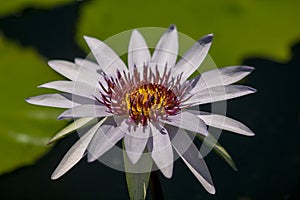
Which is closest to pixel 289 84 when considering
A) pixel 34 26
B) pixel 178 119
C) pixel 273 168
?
pixel 273 168

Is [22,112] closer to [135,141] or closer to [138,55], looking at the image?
[138,55]

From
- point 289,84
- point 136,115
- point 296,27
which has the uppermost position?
point 136,115

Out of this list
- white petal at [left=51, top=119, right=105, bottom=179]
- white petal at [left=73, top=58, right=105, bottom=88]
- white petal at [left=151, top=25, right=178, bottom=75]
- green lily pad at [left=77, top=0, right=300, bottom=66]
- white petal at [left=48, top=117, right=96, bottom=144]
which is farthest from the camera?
green lily pad at [left=77, top=0, right=300, bottom=66]

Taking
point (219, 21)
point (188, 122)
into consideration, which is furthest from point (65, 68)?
point (219, 21)

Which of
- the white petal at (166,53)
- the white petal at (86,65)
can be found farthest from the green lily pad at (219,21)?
the white petal at (86,65)

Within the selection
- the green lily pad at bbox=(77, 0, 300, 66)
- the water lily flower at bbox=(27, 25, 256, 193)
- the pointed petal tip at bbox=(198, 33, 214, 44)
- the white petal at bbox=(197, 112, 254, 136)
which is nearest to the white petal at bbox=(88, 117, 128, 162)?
the water lily flower at bbox=(27, 25, 256, 193)

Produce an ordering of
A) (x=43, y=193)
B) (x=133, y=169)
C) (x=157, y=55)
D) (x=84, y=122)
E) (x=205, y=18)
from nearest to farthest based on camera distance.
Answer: (x=133, y=169)
(x=84, y=122)
(x=157, y=55)
(x=43, y=193)
(x=205, y=18)

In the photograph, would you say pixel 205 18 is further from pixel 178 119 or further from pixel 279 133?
pixel 178 119

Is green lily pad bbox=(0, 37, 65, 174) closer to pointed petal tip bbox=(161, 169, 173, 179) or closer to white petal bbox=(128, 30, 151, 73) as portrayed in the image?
white petal bbox=(128, 30, 151, 73)
